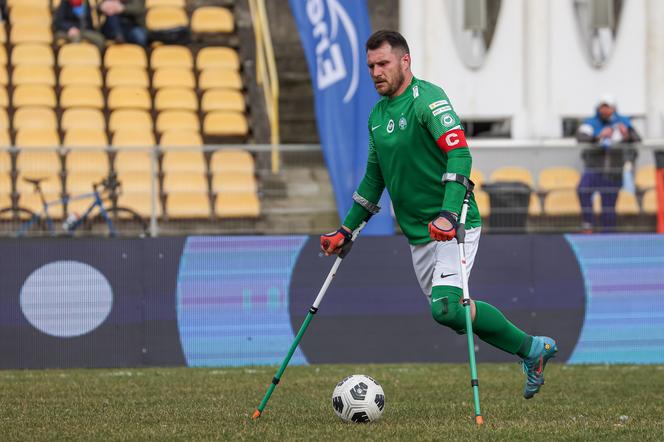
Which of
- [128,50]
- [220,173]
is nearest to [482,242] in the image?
[220,173]

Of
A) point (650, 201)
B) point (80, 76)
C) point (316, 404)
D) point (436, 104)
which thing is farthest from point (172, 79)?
point (436, 104)

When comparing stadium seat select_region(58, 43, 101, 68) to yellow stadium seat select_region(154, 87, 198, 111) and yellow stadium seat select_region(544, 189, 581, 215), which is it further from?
yellow stadium seat select_region(544, 189, 581, 215)

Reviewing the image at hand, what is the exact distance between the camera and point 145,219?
536 inches

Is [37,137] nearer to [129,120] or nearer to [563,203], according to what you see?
[129,120]

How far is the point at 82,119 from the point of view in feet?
56.5

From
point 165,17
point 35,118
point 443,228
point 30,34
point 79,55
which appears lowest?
point 443,228

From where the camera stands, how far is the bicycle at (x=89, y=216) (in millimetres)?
13398

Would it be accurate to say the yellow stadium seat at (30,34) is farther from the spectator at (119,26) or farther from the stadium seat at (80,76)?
the stadium seat at (80,76)

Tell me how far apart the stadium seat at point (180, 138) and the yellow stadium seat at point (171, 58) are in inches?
89.5

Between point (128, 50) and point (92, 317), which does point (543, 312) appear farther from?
point (128, 50)

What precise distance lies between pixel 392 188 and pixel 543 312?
5626 mm

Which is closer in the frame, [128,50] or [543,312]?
[543,312]

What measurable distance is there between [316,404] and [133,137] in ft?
29.4

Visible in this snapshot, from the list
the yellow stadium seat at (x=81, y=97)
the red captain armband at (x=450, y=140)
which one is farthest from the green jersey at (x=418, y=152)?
the yellow stadium seat at (x=81, y=97)
